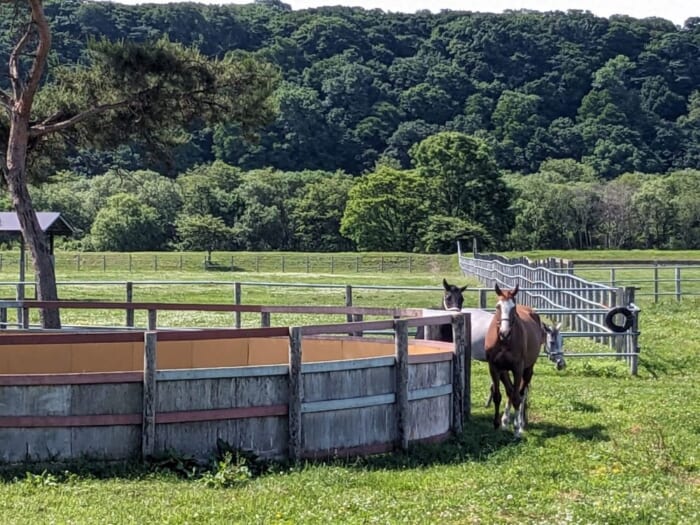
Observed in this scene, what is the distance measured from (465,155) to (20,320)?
79.5m

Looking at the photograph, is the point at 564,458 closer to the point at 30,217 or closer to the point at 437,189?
the point at 30,217

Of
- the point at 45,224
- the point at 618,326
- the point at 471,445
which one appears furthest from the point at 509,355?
the point at 45,224

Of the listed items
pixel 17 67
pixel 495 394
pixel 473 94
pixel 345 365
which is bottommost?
pixel 495 394

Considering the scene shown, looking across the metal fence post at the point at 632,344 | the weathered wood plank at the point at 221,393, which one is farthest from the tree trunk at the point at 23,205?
the weathered wood plank at the point at 221,393

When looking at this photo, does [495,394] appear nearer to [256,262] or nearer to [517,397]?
[517,397]

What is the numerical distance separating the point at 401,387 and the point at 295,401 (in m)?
1.19

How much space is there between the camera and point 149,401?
29.6 ft

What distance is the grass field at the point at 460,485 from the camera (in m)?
7.66

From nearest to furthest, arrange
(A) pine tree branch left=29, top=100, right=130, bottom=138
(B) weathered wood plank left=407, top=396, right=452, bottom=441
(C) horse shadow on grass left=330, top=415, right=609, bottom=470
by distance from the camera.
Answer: (C) horse shadow on grass left=330, top=415, right=609, bottom=470
(B) weathered wood plank left=407, top=396, right=452, bottom=441
(A) pine tree branch left=29, top=100, right=130, bottom=138

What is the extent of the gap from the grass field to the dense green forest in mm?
17866

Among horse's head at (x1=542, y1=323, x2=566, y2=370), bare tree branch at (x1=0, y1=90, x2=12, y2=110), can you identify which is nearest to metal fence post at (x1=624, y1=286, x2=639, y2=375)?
horse's head at (x1=542, y1=323, x2=566, y2=370)

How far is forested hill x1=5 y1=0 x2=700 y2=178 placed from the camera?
521 ft

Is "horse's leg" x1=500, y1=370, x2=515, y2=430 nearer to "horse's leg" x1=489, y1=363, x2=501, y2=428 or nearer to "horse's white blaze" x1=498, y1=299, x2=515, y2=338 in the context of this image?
"horse's leg" x1=489, y1=363, x2=501, y2=428

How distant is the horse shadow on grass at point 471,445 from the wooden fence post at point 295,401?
1.32 feet
